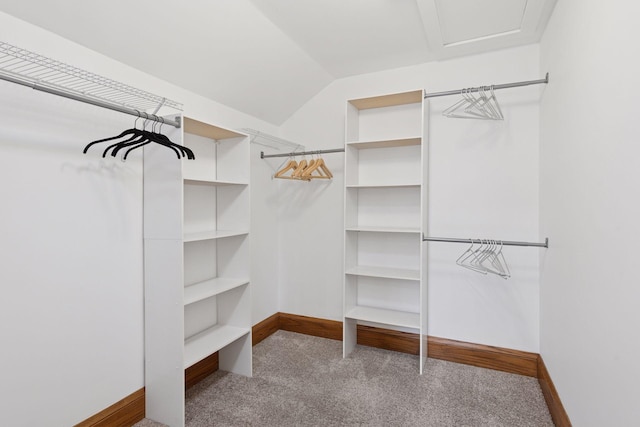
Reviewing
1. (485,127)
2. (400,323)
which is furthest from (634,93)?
(400,323)

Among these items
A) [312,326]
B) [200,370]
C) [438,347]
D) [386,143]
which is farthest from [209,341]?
[386,143]

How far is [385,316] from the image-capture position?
8.61 feet

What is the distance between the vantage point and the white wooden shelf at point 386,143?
2.49 meters

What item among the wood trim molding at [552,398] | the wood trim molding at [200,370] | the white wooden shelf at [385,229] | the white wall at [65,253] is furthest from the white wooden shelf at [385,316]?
the white wall at [65,253]

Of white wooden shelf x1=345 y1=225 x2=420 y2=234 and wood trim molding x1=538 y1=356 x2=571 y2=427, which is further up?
white wooden shelf x1=345 y1=225 x2=420 y2=234

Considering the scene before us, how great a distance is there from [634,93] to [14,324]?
2.46 m

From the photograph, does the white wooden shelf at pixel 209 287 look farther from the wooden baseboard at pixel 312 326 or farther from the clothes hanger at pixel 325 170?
the clothes hanger at pixel 325 170

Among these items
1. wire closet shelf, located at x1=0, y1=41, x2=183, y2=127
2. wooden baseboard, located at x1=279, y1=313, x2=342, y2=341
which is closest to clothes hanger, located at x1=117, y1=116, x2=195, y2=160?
wire closet shelf, located at x1=0, y1=41, x2=183, y2=127

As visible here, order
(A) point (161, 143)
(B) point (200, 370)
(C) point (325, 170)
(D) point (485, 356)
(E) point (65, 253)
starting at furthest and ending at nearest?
1. (C) point (325, 170)
2. (D) point (485, 356)
3. (B) point (200, 370)
4. (A) point (161, 143)
5. (E) point (65, 253)

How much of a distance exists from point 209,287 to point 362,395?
1.23 m

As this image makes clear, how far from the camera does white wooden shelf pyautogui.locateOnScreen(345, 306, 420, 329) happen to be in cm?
247

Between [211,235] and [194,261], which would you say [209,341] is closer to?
[194,261]

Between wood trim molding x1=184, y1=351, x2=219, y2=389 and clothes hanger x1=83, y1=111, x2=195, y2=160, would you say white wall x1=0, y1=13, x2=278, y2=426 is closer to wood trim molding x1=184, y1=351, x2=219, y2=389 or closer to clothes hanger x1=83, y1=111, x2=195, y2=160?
clothes hanger x1=83, y1=111, x2=195, y2=160

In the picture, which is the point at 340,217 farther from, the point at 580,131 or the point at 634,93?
the point at 634,93
